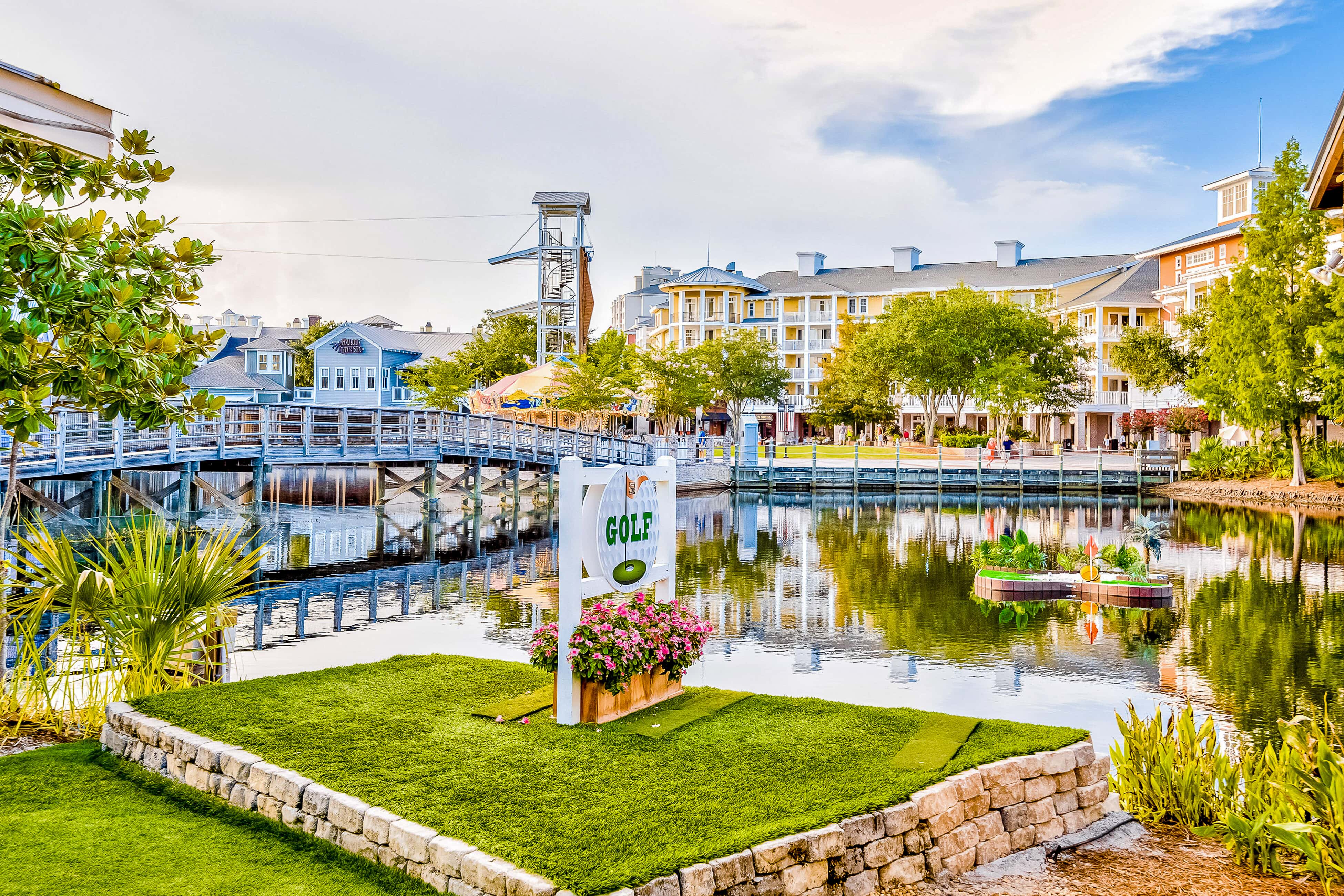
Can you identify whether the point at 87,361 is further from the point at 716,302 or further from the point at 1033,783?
the point at 716,302

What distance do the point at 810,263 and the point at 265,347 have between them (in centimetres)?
4114

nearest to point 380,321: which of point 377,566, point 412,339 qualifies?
point 412,339

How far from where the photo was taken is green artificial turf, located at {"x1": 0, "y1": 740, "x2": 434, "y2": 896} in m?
5.81

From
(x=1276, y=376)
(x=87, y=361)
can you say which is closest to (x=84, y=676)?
(x=87, y=361)

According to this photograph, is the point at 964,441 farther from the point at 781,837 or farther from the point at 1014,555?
the point at 781,837

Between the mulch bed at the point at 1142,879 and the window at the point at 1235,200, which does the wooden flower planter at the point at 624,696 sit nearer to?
the mulch bed at the point at 1142,879

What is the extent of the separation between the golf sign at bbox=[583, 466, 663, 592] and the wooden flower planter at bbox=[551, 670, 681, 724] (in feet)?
2.50

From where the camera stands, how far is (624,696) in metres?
8.70

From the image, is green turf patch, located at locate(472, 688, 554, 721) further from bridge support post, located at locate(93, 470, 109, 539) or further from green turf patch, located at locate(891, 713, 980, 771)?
bridge support post, located at locate(93, 470, 109, 539)

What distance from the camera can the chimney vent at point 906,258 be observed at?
82812mm

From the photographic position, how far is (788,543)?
28.9m

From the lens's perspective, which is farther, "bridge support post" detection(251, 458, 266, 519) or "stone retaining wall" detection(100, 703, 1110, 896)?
"bridge support post" detection(251, 458, 266, 519)

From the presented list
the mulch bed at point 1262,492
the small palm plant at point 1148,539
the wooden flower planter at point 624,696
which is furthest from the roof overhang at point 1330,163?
the mulch bed at point 1262,492

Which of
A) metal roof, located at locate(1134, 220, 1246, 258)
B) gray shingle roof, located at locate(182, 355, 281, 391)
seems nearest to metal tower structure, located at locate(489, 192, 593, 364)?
gray shingle roof, located at locate(182, 355, 281, 391)
